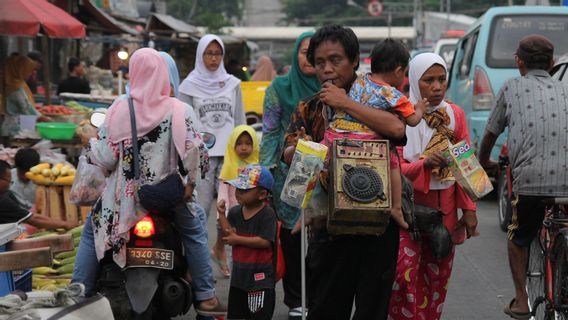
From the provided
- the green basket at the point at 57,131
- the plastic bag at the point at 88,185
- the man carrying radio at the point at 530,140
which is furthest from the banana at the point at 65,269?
the green basket at the point at 57,131

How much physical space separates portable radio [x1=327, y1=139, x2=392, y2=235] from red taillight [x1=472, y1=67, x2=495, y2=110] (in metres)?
9.27

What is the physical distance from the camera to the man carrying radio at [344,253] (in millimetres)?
4742

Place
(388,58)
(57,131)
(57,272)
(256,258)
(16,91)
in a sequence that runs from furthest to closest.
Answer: (16,91) → (57,131) → (57,272) → (256,258) → (388,58)

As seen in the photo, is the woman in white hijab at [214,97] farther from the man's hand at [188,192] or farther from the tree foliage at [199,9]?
the tree foliage at [199,9]

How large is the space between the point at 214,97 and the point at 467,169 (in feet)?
12.3

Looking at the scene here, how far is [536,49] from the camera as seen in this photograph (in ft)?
20.0

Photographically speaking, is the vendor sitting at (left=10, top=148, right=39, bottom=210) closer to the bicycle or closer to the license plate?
the license plate

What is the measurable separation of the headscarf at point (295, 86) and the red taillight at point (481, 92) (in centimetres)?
702

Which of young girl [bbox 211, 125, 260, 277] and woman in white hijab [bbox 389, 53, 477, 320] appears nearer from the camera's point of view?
woman in white hijab [bbox 389, 53, 477, 320]

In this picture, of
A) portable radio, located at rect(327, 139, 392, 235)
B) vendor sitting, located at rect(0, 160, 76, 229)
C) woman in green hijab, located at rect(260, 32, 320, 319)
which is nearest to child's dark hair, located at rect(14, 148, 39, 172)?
vendor sitting, located at rect(0, 160, 76, 229)

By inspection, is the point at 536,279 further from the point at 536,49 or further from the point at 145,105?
the point at 145,105

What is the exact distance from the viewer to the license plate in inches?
224

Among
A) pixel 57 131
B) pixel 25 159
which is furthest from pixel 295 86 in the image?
pixel 57 131

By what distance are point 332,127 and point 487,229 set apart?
729cm
